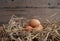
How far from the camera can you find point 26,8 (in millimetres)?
2002

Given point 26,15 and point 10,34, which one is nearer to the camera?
point 10,34

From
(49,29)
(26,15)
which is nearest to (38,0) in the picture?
(26,15)

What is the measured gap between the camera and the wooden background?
1.99m

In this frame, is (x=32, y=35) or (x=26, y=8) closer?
(x=32, y=35)

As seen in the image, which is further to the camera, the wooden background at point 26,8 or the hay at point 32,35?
the wooden background at point 26,8

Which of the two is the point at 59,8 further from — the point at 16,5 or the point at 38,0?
the point at 16,5

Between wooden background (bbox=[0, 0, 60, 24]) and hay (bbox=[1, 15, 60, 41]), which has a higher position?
hay (bbox=[1, 15, 60, 41])

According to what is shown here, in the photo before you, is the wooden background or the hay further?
the wooden background

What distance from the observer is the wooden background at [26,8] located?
1985 millimetres

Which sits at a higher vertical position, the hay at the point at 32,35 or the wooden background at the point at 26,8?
the hay at the point at 32,35

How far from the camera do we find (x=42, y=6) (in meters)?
2.01

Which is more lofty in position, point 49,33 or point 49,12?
point 49,33

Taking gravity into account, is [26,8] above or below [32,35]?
below

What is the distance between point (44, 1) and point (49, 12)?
13 cm
